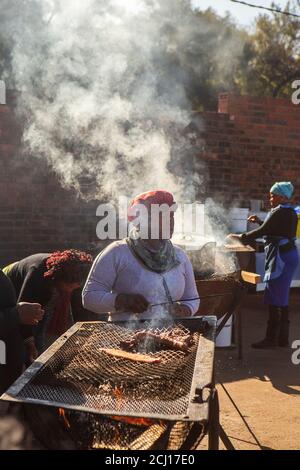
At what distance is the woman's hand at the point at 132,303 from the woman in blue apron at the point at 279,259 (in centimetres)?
392

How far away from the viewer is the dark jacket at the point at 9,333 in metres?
3.81

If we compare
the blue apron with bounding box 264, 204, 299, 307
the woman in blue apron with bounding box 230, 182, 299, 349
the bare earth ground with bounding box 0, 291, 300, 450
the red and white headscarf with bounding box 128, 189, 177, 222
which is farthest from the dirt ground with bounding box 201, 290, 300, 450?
the red and white headscarf with bounding box 128, 189, 177, 222

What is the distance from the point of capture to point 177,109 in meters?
9.83

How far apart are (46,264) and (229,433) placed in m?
1.93

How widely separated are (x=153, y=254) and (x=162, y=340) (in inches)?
26.9

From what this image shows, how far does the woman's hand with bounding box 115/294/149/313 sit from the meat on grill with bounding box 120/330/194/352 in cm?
24

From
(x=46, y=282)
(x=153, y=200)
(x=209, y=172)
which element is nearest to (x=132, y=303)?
(x=153, y=200)

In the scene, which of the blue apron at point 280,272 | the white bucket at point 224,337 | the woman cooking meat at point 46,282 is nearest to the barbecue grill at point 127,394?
the woman cooking meat at point 46,282

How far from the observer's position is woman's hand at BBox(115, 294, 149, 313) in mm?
4016

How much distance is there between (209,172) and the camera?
10422mm

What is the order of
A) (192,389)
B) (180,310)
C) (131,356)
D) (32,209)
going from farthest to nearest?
(32,209) → (180,310) → (131,356) → (192,389)

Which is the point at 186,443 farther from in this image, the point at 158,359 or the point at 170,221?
the point at 170,221

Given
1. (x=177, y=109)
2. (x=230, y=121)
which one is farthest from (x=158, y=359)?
(x=230, y=121)

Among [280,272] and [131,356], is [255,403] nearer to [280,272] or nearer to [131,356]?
[280,272]
